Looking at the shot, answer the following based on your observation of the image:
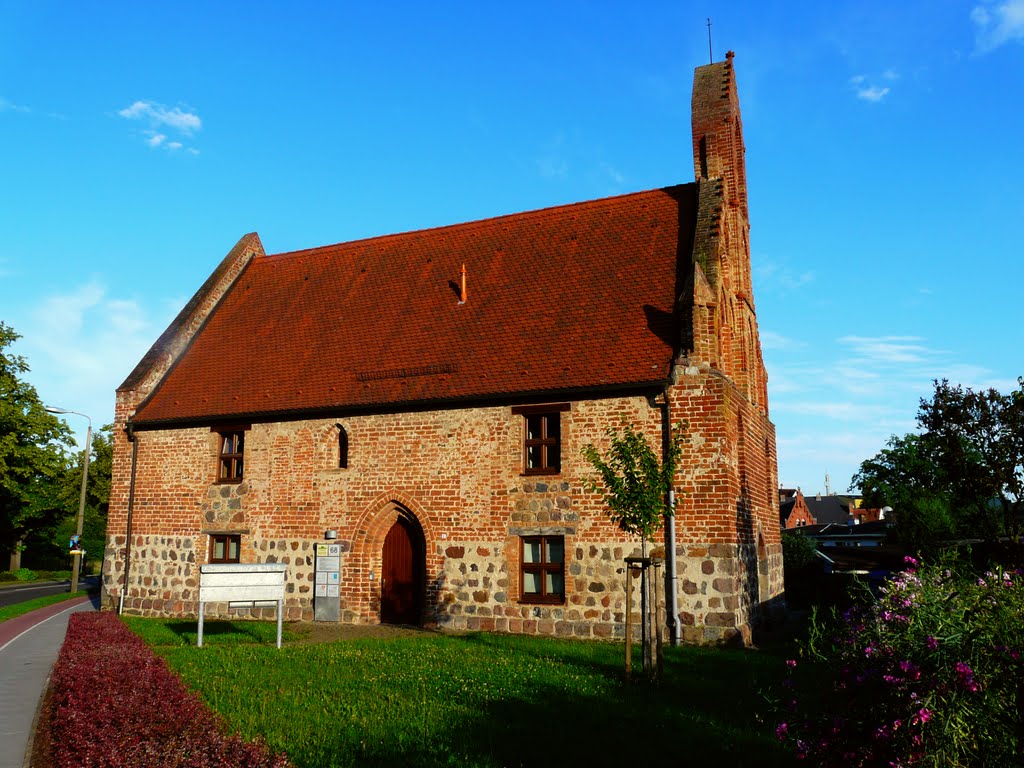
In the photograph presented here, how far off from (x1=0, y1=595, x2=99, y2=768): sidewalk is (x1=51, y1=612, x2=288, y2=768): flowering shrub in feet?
1.26

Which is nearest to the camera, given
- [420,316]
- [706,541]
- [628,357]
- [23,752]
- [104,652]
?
[23,752]

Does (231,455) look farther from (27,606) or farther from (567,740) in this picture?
(567,740)

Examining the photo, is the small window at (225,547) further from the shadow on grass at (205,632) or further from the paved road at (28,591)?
the paved road at (28,591)

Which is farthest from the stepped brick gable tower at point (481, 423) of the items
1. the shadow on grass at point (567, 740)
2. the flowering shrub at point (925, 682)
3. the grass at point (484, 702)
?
the flowering shrub at point (925, 682)

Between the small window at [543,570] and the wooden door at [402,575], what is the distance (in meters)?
2.71


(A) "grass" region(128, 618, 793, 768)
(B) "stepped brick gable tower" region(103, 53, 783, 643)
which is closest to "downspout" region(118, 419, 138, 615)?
(B) "stepped brick gable tower" region(103, 53, 783, 643)

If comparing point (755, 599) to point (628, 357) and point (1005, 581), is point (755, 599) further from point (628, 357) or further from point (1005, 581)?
point (1005, 581)

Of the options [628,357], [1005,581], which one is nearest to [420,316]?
[628,357]

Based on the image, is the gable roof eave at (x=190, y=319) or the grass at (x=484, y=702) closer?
the grass at (x=484, y=702)

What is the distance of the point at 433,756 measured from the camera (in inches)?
282

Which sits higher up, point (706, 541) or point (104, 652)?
point (706, 541)

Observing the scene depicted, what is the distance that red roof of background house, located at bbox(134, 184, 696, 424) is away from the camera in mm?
17219

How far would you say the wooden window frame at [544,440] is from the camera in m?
16.6

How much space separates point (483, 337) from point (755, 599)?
8349 mm
